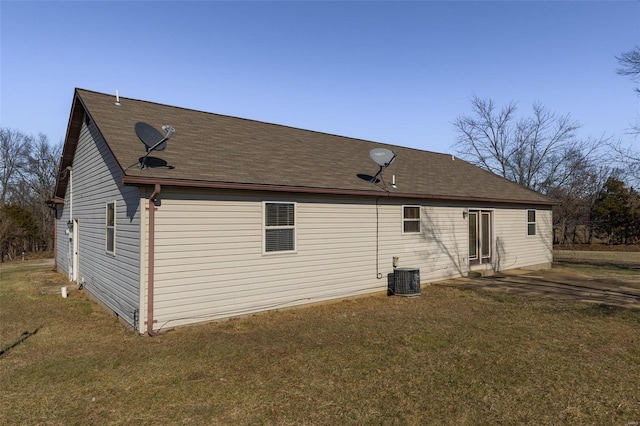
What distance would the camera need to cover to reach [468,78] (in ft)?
56.2

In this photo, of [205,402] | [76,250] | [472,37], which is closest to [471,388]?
[205,402]

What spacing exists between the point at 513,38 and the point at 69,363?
52.3ft

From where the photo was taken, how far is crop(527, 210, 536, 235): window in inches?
592

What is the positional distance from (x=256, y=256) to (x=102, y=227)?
4107 mm

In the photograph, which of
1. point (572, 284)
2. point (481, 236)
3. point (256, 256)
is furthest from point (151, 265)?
point (572, 284)

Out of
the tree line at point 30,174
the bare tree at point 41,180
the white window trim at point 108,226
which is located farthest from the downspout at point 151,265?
the bare tree at point 41,180

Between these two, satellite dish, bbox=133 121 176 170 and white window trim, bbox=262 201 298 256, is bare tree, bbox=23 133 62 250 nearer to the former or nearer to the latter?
satellite dish, bbox=133 121 176 170

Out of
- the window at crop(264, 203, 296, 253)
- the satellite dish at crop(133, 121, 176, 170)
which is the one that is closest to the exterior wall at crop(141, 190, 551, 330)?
the window at crop(264, 203, 296, 253)

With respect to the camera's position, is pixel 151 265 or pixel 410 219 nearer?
pixel 151 265

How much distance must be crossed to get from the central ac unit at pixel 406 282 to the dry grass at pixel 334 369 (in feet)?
5.61

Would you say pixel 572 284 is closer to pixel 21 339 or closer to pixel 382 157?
pixel 382 157

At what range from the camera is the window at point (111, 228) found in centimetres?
789

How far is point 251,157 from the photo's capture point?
8883mm

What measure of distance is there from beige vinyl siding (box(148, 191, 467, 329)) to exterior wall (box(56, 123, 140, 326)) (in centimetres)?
63
